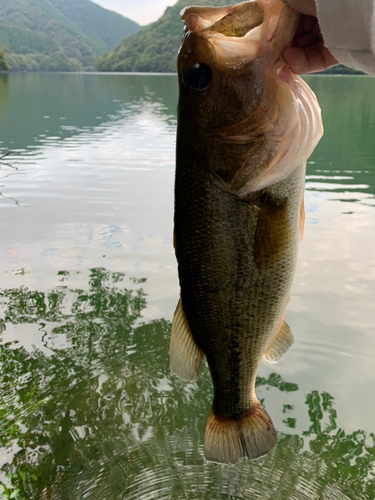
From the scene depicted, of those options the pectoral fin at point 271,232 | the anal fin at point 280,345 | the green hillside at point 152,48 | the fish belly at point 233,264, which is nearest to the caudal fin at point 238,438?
the fish belly at point 233,264

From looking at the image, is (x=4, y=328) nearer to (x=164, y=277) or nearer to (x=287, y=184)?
(x=164, y=277)

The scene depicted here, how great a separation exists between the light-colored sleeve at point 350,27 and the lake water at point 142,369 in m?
3.05

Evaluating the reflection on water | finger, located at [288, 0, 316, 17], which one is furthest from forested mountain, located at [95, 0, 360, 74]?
finger, located at [288, 0, 316, 17]

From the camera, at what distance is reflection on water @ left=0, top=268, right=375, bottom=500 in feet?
11.1

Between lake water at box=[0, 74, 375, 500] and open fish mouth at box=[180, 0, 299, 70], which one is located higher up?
open fish mouth at box=[180, 0, 299, 70]

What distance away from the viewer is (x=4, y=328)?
531 cm

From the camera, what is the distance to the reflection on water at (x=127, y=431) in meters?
3.39

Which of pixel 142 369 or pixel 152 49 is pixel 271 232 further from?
pixel 152 49

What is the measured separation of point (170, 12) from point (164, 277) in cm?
13789

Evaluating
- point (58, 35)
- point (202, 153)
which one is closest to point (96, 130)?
point (202, 153)

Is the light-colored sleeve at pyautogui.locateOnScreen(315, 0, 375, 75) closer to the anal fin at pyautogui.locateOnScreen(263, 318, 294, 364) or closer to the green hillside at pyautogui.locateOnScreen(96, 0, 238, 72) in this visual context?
the anal fin at pyautogui.locateOnScreen(263, 318, 294, 364)

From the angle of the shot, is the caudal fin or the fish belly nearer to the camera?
the fish belly

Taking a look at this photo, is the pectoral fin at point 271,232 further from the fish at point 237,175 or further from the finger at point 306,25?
the finger at point 306,25

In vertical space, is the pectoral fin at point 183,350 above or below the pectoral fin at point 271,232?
below
